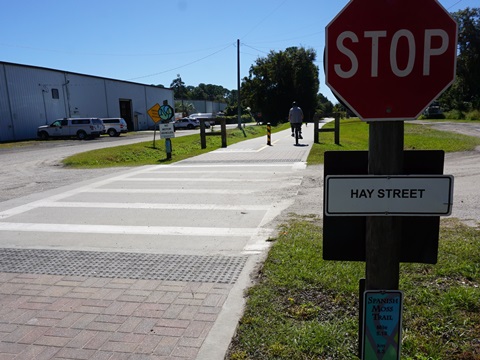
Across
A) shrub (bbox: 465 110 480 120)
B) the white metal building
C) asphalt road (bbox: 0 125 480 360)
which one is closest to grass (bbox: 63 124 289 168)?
asphalt road (bbox: 0 125 480 360)

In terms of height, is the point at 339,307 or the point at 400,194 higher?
the point at 400,194

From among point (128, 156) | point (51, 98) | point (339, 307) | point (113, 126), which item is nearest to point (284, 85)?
point (113, 126)

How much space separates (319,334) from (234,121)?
79.3m

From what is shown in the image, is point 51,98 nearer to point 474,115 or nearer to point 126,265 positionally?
point 126,265

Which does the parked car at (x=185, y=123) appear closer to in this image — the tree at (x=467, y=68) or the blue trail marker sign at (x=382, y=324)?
the tree at (x=467, y=68)

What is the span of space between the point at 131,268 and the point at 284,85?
242 feet

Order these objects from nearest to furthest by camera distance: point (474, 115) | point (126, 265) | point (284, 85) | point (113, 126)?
point (126, 265) → point (113, 126) → point (474, 115) → point (284, 85)

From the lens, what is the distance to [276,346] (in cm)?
314

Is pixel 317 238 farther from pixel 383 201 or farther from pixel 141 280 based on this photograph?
pixel 383 201

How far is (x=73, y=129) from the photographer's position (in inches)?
1458

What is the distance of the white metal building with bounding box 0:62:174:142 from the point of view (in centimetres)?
3669

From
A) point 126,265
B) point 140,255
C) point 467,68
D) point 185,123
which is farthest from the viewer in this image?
point 467,68

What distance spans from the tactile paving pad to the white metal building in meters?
35.7

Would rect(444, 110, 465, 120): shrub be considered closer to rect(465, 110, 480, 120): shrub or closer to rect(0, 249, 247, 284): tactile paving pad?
rect(465, 110, 480, 120): shrub
